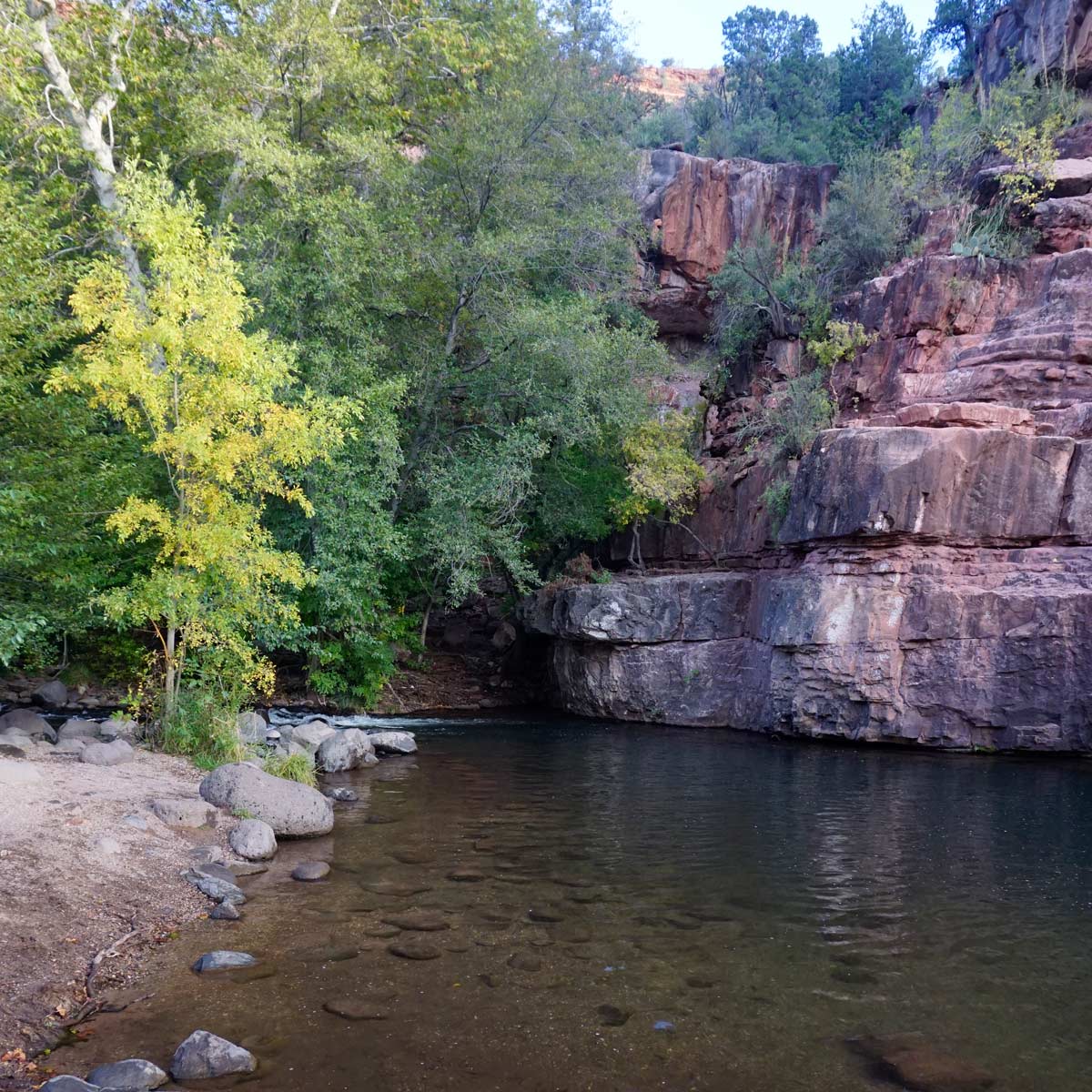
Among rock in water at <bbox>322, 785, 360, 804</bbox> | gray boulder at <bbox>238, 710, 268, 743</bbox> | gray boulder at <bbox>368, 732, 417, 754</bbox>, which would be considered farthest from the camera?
gray boulder at <bbox>368, 732, 417, 754</bbox>

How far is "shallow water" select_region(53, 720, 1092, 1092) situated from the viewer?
5449 mm

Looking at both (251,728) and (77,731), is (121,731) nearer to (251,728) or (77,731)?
(77,731)

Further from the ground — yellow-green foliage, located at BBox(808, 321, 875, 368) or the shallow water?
yellow-green foliage, located at BBox(808, 321, 875, 368)

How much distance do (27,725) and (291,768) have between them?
5296mm

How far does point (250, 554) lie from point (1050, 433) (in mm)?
16920

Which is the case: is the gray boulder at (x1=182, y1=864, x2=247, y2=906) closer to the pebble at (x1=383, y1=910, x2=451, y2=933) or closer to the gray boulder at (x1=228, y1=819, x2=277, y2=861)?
the gray boulder at (x1=228, y1=819, x2=277, y2=861)

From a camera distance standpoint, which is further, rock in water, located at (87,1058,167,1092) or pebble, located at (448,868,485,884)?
pebble, located at (448,868,485,884)

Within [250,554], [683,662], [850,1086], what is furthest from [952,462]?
[850,1086]

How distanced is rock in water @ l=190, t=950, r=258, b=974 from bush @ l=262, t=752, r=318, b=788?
6.35 m

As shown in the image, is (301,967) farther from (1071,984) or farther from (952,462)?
(952,462)

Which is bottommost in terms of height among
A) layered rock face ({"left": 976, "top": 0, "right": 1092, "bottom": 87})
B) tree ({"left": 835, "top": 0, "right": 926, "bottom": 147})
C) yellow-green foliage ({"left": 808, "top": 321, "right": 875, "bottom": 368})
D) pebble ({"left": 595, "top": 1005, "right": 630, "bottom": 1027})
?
pebble ({"left": 595, "top": 1005, "right": 630, "bottom": 1027})

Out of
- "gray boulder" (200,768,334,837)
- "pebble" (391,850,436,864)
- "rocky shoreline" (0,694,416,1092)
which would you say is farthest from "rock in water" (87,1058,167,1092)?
"gray boulder" (200,768,334,837)

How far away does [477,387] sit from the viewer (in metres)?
25.3

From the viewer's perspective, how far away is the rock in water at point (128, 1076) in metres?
4.87
